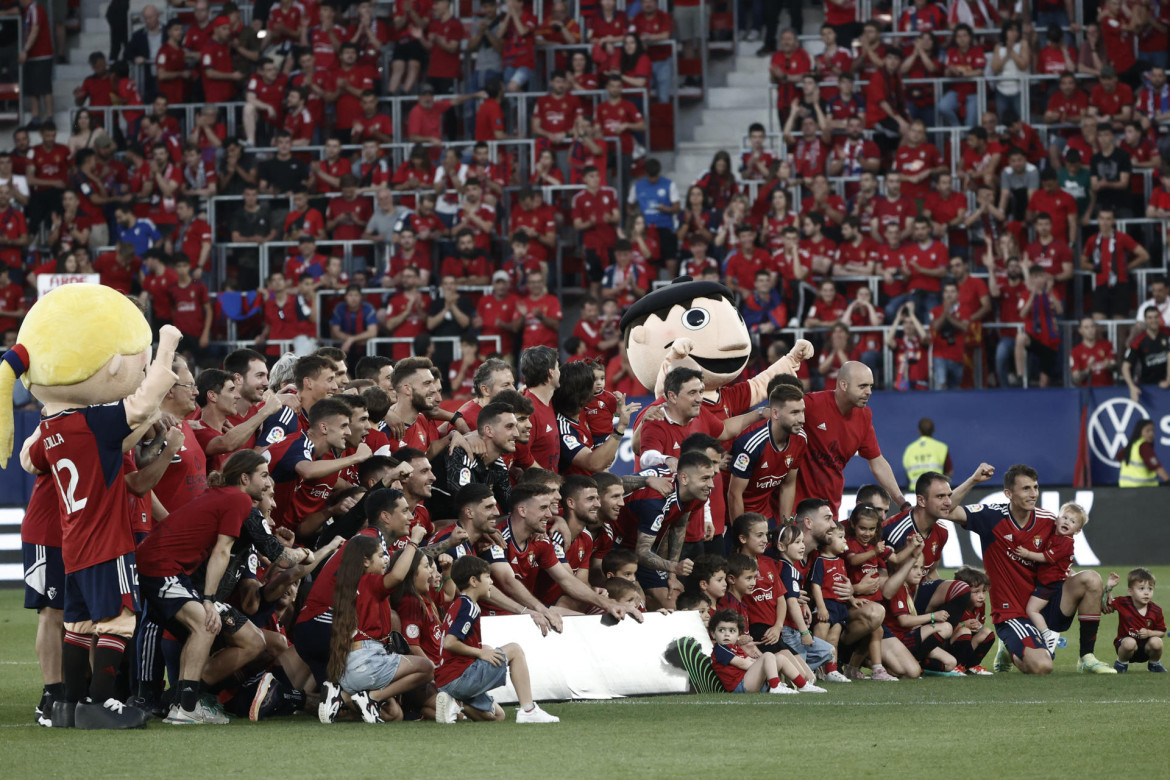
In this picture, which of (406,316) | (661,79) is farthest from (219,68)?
(661,79)

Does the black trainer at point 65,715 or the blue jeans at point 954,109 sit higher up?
the blue jeans at point 954,109

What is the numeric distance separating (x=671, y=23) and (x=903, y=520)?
12.9 metres

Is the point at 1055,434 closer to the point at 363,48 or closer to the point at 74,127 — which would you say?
the point at 363,48

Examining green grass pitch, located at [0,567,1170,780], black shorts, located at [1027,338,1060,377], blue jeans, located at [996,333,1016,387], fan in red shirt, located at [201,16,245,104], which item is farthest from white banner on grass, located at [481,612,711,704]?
fan in red shirt, located at [201,16,245,104]

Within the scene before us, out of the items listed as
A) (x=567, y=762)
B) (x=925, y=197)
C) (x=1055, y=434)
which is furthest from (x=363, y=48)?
(x=567, y=762)

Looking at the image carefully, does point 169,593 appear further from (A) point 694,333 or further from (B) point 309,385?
(A) point 694,333

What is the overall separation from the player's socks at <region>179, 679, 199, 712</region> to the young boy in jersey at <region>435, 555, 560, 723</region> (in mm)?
1245

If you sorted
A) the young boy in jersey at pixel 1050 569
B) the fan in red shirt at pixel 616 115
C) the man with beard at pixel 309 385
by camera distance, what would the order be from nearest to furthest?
the man with beard at pixel 309 385
the young boy in jersey at pixel 1050 569
the fan in red shirt at pixel 616 115

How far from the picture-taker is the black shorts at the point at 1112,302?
765 inches

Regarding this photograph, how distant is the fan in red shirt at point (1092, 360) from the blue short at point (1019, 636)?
8.04m

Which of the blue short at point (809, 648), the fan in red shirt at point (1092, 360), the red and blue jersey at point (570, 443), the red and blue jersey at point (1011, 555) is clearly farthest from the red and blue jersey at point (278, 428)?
the fan in red shirt at point (1092, 360)

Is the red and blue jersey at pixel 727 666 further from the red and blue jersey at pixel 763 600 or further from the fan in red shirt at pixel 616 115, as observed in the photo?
the fan in red shirt at pixel 616 115

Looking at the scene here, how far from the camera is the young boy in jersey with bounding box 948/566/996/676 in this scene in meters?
11.1

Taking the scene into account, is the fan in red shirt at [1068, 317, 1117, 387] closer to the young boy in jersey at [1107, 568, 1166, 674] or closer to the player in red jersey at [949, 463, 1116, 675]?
the player in red jersey at [949, 463, 1116, 675]
